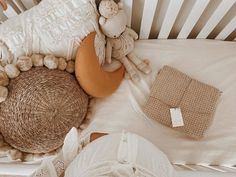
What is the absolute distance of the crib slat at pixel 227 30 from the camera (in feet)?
4.60

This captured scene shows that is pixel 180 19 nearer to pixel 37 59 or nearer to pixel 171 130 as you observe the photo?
pixel 171 130

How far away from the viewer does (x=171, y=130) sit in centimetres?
139

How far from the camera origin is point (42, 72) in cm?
119

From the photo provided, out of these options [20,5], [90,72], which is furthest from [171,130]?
[20,5]

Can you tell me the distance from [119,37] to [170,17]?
226 millimetres

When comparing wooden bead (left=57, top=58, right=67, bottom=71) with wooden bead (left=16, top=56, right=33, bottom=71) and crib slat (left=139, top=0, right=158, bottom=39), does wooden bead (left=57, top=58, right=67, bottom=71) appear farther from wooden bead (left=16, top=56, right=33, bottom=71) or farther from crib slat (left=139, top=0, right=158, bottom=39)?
crib slat (left=139, top=0, right=158, bottom=39)

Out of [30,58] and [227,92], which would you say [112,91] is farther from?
[227,92]

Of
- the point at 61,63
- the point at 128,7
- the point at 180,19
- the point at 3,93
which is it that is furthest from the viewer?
the point at 180,19

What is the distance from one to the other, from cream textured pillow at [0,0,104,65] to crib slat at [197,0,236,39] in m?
0.50

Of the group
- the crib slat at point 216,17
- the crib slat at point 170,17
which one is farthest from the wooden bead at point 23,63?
the crib slat at point 216,17

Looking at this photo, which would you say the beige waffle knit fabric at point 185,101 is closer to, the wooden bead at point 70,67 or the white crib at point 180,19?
the white crib at point 180,19

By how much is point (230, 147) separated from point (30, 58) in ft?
2.80

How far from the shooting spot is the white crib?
129cm

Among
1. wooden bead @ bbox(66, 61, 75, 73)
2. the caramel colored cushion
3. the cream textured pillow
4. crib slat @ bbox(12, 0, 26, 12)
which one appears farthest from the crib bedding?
crib slat @ bbox(12, 0, 26, 12)
